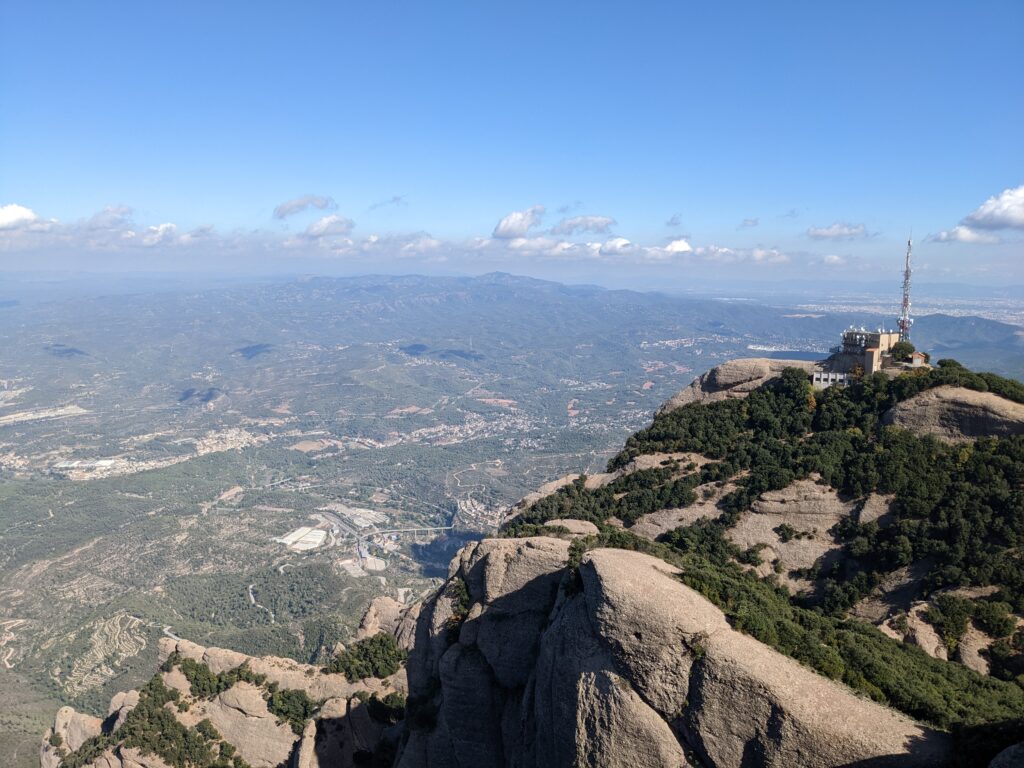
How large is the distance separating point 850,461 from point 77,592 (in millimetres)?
135549

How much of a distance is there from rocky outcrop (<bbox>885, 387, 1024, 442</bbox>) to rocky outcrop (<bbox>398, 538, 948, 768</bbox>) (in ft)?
67.5

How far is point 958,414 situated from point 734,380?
16493 millimetres

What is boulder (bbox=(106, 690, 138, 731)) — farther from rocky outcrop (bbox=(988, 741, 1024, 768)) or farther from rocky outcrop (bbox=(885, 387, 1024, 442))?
rocky outcrop (bbox=(885, 387, 1024, 442))

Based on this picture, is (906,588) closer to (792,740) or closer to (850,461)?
(850,461)

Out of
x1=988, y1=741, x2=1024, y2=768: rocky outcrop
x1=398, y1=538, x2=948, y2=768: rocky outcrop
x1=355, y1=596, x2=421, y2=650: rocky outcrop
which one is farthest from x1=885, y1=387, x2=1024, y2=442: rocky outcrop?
A: x1=355, y1=596, x2=421, y2=650: rocky outcrop

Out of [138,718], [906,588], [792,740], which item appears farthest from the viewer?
[138,718]

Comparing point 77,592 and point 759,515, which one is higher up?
point 759,515

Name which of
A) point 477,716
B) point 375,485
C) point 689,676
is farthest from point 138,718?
point 375,485

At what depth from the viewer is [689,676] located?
64.0 ft

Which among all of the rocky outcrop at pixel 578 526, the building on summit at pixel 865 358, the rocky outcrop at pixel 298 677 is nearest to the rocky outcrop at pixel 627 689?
the rocky outcrop at pixel 578 526

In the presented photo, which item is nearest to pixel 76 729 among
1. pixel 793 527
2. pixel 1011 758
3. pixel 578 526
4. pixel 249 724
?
pixel 249 724

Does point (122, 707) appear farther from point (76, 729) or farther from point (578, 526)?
point (578, 526)

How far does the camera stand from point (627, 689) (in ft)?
66.3

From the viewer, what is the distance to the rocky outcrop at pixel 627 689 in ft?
57.0
